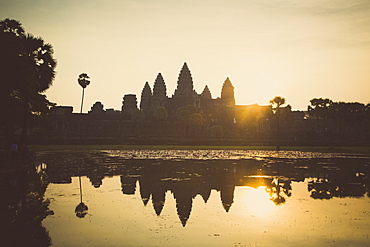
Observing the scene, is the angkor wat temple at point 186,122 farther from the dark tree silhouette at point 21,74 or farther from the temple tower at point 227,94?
the dark tree silhouette at point 21,74

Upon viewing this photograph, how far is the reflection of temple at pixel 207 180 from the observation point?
19.1 m

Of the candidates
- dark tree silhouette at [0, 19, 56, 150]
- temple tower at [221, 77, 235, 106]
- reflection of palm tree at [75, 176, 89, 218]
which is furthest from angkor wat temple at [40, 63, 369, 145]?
reflection of palm tree at [75, 176, 89, 218]

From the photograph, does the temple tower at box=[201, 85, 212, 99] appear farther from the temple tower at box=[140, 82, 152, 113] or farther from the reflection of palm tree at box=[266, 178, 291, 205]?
the reflection of palm tree at box=[266, 178, 291, 205]

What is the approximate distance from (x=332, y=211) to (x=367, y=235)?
3.51m

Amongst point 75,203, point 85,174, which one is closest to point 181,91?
point 85,174

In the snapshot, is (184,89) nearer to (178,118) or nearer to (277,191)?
(178,118)

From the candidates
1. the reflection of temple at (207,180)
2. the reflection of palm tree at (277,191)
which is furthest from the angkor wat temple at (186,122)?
the reflection of palm tree at (277,191)

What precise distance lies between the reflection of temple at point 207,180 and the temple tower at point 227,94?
110 m

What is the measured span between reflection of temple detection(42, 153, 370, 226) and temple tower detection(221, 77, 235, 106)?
10967cm

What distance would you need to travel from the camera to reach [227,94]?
5635 inches

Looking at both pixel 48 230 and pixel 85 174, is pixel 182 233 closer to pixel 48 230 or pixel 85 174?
pixel 48 230

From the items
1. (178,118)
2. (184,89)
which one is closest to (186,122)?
(178,118)

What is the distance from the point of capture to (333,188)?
22375mm

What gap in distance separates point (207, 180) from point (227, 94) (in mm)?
120395
